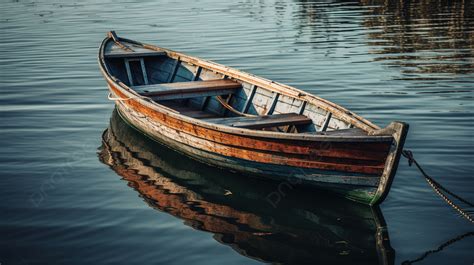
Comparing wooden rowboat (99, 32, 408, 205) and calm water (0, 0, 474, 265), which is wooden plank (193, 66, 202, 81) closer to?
wooden rowboat (99, 32, 408, 205)

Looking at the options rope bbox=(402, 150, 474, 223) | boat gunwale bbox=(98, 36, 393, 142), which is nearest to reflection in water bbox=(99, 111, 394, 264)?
rope bbox=(402, 150, 474, 223)

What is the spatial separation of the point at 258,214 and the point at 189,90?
464 cm

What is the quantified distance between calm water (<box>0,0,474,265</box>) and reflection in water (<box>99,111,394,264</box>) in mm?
32

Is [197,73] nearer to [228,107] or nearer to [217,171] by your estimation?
[228,107]

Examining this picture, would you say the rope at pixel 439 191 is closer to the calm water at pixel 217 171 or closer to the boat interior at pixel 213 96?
the calm water at pixel 217 171

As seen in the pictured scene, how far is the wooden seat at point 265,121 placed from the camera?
34.7 feet

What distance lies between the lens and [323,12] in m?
37.7

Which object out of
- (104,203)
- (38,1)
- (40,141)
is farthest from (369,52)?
(38,1)

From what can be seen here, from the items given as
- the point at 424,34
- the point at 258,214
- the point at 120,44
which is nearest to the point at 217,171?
the point at 258,214

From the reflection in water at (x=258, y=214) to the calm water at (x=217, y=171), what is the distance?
0.03 metres

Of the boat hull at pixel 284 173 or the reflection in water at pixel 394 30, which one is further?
the reflection in water at pixel 394 30

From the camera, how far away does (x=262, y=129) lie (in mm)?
11625

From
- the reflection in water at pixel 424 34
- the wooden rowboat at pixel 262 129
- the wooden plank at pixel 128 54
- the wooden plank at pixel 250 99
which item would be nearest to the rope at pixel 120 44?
the wooden plank at pixel 128 54

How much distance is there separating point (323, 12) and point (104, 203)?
30547 mm
